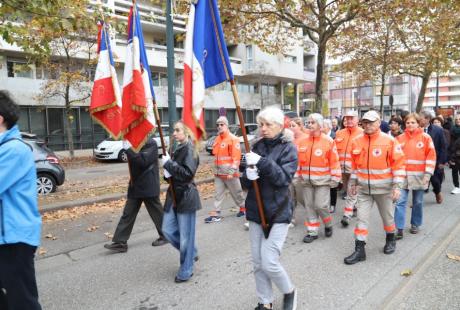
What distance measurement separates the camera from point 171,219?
14.3ft

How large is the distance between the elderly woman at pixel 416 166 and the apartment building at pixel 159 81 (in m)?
10.2

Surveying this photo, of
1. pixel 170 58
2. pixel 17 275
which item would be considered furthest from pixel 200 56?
pixel 170 58

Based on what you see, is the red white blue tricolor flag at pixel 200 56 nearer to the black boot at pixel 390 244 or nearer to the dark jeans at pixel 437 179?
the black boot at pixel 390 244

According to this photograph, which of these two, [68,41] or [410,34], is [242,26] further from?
[410,34]

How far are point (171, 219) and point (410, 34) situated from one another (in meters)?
22.1

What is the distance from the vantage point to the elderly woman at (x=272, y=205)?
326cm

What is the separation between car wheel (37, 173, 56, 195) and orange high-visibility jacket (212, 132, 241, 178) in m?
5.58

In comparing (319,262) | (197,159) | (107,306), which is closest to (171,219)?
(197,159)

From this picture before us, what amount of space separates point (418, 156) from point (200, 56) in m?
4.36

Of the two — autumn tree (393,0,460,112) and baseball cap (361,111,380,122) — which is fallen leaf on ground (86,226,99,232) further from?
autumn tree (393,0,460,112)

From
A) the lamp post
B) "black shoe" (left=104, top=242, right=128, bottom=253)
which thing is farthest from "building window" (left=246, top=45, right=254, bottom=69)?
"black shoe" (left=104, top=242, right=128, bottom=253)

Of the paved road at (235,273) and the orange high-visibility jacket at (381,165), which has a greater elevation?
the orange high-visibility jacket at (381,165)

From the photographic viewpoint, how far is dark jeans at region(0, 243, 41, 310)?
8.75ft

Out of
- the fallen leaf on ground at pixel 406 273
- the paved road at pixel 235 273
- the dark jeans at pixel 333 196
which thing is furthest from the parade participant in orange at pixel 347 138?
the fallen leaf on ground at pixel 406 273
